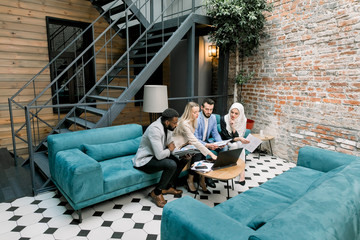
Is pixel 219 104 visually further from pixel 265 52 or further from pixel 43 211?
pixel 43 211

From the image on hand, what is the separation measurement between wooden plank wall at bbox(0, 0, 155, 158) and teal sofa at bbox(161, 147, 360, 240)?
4943mm

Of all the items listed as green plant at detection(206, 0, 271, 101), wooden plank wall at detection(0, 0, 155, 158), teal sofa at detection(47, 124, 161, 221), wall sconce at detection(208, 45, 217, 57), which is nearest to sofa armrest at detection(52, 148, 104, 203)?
teal sofa at detection(47, 124, 161, 221)

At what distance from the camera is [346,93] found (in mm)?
3994

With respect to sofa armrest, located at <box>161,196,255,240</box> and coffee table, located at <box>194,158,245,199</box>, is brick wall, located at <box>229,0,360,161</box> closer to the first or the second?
coffee table, located at <box>194,158,245,199</box>

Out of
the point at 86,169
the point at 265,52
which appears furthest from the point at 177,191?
the point at 265,52

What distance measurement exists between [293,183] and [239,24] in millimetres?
3246

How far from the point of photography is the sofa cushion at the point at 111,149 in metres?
3.40

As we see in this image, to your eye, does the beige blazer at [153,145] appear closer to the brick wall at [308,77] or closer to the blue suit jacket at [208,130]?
the blue suit jacket at [208,130]

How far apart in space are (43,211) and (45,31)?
4181 millimetres

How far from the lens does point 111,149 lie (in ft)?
11.8

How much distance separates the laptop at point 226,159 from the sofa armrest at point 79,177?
1.36 metres

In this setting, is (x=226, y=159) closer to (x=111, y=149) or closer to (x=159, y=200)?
(x=159, y=200)

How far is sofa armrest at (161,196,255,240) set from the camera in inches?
60.2

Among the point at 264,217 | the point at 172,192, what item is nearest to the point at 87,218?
the point at 172,192
